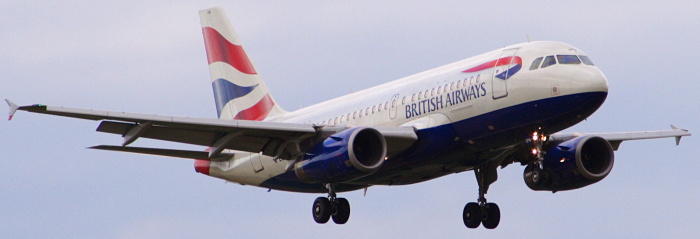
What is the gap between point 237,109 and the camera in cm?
5481

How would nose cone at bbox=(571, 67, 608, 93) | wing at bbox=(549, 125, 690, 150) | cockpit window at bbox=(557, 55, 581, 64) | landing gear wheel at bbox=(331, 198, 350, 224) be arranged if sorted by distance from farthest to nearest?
wing at bbox=(549, 125, 690, 150) < landing gear wheel at bbox=(331, 198, 350, 224) < cockpit window at bbox=(557, 55, 581, 64) < nose cone at bbox=(571, 67, 608, 93)

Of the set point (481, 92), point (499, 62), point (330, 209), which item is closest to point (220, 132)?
point (330, 209)

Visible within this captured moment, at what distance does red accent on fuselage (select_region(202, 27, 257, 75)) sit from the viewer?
5609cm

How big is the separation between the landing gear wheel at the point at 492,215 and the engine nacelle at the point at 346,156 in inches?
252

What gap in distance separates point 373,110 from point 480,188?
4.86 metres

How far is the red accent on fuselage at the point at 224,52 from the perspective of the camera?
5609 centimetres

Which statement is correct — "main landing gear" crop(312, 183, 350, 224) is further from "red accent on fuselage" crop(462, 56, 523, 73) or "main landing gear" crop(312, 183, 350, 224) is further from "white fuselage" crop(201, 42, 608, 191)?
"red accent on fuselage" crop(462, 56, 523, 73)

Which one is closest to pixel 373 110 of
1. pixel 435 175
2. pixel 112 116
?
pixel 435 175

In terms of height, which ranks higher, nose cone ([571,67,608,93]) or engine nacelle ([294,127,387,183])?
nose cone ([571,67,608,93])

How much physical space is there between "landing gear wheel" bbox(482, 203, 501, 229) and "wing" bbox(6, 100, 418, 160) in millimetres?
5678

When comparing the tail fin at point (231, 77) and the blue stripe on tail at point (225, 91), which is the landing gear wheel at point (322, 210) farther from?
the blue stripe on tail at point (225, 91)

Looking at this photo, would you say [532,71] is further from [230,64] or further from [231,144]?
[230,64]

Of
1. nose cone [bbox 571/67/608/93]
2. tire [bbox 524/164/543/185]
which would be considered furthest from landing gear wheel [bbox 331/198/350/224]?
nose cone [bbox 571/67/608/93]

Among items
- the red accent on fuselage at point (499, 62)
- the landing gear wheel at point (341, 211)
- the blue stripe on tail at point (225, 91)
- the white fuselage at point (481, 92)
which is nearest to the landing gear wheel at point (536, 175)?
the white fuselage at point (481, 92)
